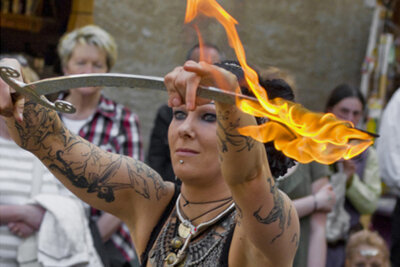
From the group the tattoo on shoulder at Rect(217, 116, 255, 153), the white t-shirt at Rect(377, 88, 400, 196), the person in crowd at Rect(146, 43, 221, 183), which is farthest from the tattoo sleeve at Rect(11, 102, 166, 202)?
the white t-shirt at Rect(377, 88, 400, 196)

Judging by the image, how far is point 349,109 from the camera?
432 centimetres

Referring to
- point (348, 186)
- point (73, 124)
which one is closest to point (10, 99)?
point (73, 124)

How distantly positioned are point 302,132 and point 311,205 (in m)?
1.96

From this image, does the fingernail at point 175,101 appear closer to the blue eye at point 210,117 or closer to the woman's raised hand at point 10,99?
the woman's raised hand at point 10,99

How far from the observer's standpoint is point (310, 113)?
171 centimetres

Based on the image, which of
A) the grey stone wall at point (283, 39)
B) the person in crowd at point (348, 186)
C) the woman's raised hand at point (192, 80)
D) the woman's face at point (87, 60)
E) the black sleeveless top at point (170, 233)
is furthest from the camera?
the grey stone wall at point (283, 39)

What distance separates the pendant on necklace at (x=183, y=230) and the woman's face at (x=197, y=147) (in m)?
0.16

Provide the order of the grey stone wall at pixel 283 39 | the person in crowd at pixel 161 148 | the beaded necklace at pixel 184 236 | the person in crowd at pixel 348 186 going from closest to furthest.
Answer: the beaded necklace at pixel 184 236
the person in crowd at pixel 161 148
the person in crowd at pixel 348 186
the grey stone wall at pixel 283 39

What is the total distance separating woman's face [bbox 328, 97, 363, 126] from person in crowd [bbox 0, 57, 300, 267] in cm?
216

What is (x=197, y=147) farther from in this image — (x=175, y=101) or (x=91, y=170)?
(x=175, y=101)

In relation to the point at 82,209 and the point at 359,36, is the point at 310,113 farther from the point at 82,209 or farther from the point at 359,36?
the point at 359,36

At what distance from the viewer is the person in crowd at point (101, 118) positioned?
3.53 m

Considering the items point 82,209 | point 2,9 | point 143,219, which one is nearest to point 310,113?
point 143,219

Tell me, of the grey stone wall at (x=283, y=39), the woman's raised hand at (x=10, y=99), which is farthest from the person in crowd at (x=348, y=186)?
the woman's raised hand at (x=10, y=99)
